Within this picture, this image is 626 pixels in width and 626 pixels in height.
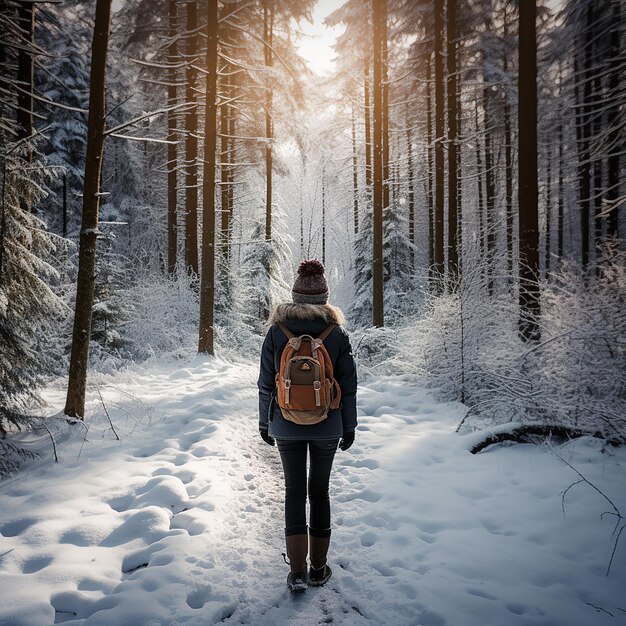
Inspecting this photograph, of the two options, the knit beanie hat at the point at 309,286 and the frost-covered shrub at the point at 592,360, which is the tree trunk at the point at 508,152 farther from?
the knit beanie hat at the point at 309,286

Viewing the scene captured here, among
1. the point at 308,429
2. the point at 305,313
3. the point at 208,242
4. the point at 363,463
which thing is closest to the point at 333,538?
the point at 308,429

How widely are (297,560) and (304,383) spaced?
1.24 m

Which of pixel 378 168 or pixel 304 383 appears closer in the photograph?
pixel 304 383

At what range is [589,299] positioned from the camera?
203 inches

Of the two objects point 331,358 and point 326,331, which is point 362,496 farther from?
point 326,331

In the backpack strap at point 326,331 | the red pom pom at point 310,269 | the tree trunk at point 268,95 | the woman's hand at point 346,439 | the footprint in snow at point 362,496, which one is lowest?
the footprint in snow at point 362,496

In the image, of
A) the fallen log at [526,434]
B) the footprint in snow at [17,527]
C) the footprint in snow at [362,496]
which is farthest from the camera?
the fallen log at [526,434]

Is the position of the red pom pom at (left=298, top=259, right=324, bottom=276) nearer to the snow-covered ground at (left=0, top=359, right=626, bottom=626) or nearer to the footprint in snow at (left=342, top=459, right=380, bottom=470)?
the snow-covered ground at (left=0, top=359, right=626, bottom=626)

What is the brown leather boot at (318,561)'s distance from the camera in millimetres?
2600

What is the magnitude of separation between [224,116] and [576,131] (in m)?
18.0

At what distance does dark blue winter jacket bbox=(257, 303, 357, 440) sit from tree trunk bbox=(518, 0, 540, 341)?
5.70 metres

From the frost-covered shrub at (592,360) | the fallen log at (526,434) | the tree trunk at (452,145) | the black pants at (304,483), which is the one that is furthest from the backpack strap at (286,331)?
the tree trunk at (452,145)

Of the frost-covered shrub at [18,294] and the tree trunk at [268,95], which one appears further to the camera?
the tree trunk at [268,95]

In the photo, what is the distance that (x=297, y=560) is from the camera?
2.55 m
